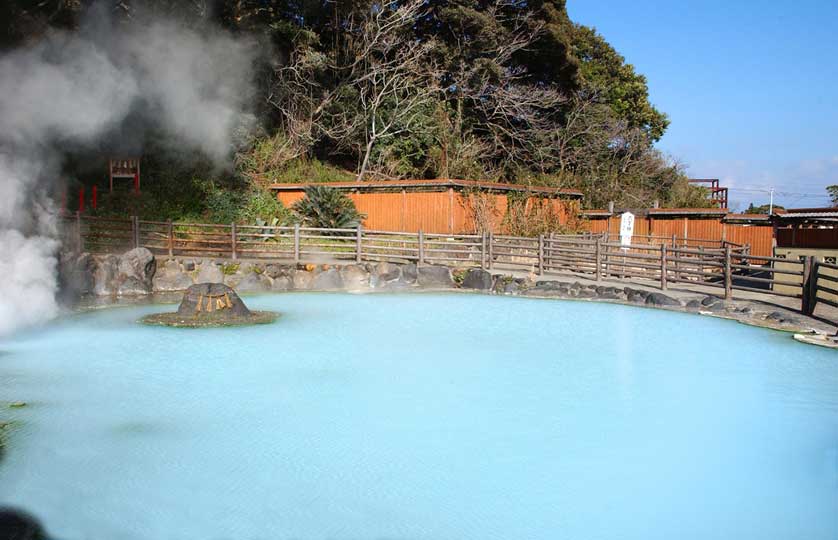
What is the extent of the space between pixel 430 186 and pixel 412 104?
6159 mm

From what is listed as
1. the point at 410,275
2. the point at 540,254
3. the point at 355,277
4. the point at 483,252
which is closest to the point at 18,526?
the point at 355,277

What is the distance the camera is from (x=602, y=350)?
9555mm

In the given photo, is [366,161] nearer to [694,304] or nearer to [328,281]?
[328,281]

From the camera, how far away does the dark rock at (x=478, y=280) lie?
15109 millimetres

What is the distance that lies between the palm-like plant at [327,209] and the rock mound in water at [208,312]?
7430mm

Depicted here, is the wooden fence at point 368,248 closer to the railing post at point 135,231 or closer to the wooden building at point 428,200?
the railing post at point 135,231

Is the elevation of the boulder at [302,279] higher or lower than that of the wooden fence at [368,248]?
lower

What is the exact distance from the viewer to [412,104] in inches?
940

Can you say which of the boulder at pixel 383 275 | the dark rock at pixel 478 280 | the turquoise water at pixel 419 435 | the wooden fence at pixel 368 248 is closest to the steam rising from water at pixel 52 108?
the turquoise water at pixel 419 435

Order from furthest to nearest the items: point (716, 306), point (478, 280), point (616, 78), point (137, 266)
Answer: point (616, 78) < point (478, 280) < point (137, 266) < point (716, 306)

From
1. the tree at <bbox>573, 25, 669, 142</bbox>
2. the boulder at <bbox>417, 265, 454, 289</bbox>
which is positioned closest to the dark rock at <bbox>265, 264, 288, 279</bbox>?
the boulder at <bbox>417, 265, 454, 289</bbox>

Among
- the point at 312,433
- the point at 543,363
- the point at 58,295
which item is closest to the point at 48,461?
the point at 312,433

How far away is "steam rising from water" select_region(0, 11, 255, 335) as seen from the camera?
8.98 m

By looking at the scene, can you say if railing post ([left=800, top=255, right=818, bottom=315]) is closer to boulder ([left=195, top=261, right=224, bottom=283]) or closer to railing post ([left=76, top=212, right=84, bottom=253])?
boulder ([left=195, top=261, right=224, bottom=283])
